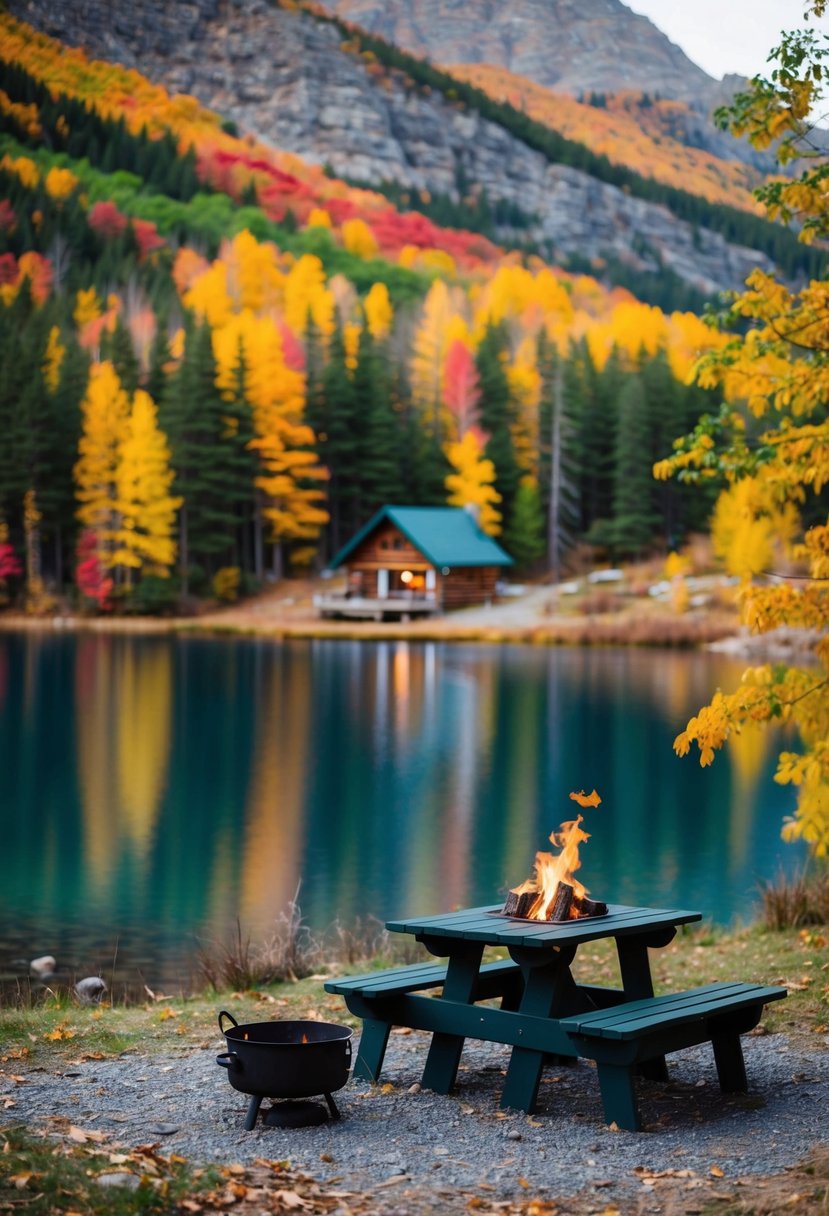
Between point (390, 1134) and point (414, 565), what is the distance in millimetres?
47270

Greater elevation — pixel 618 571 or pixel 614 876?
pixel 618 571

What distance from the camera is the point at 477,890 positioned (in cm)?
1370

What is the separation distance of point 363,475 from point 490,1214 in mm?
54510

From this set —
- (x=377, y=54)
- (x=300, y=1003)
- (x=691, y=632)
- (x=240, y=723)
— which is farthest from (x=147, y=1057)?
(x=377, y=54)

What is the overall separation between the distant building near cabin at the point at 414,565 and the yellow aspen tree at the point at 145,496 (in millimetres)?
6237

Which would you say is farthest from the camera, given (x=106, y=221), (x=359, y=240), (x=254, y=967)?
(x=359, y=240)

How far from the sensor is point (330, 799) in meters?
19.3

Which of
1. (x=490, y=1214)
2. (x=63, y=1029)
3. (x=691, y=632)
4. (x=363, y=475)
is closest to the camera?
(x=490, y=1214)

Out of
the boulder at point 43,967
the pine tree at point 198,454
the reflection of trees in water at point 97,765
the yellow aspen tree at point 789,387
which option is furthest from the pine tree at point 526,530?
the yellow aspen tree at point 789,387

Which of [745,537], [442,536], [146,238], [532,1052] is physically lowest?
[532,1052]

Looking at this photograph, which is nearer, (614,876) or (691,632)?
(614,876)

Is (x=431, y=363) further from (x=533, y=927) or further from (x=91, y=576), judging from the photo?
(x=533, y=927)

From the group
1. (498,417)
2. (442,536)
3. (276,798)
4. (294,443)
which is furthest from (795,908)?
(498,417)

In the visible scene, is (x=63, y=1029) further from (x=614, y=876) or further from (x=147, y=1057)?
(x=614, y=876)
